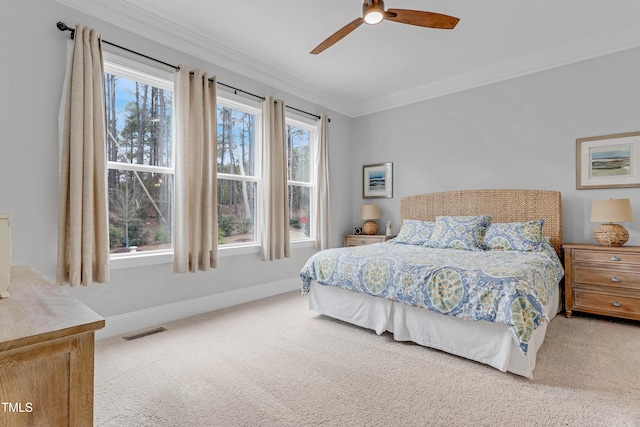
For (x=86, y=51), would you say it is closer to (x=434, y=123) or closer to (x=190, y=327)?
(x=190, y=327)

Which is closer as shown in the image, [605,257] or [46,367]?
[46,367]

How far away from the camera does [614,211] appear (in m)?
3.12

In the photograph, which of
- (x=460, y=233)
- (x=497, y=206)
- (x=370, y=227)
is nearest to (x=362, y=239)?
(x=370, y=227)

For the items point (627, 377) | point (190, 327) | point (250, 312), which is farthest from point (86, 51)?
point (627, 377)

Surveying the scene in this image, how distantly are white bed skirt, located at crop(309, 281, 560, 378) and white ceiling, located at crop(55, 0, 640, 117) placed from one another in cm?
258

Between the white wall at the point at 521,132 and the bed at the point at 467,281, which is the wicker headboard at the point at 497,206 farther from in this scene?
the white wall at the point at 521,132

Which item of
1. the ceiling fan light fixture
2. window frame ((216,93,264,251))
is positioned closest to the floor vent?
window frame ((216,93,264,251))

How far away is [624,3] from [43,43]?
15.8 ft

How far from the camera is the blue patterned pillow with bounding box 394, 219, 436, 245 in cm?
399

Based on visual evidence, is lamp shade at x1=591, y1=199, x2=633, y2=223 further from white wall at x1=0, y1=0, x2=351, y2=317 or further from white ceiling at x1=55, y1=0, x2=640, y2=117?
white wall at x1=0, y1=0, x2=351, y2=317

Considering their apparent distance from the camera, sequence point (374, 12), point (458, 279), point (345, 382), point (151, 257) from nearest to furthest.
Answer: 1. point (345, 382)
2. point (374, 12)
3. point (458, 279)
4. point (151, 257)

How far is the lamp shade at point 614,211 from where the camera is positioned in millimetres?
3090

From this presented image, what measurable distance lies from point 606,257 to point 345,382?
2827mm

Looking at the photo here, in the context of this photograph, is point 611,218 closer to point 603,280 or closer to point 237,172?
point 603,280
